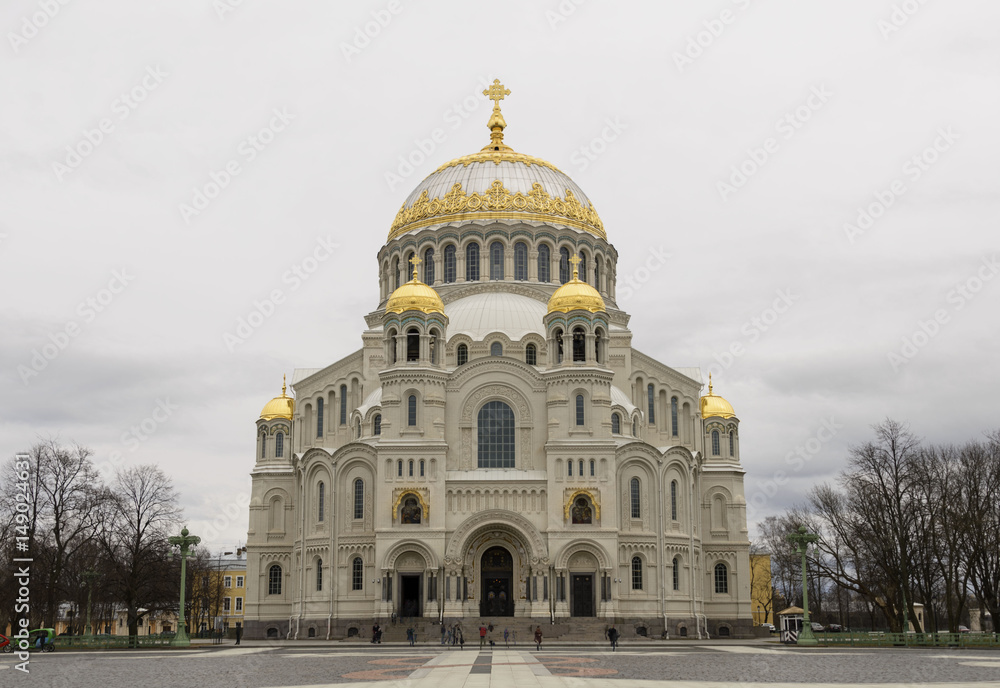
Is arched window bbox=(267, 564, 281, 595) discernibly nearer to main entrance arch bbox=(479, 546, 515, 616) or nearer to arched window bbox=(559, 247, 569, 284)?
main entrance arch bbox=(479, 546, 515, 616)

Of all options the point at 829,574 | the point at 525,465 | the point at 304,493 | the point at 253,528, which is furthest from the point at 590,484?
the point at 253,528

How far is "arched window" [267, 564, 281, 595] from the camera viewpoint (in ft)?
198

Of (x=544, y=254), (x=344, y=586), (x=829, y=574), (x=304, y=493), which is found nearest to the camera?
(x=829, y=574)

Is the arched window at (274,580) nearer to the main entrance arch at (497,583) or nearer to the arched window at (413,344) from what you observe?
the main entrance arch at (497,583)

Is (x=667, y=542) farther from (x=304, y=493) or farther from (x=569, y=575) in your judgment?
(x=304, y=493)

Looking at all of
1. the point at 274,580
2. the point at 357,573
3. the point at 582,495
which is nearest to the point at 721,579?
the point at 582,495

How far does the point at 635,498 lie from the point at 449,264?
1869 cm

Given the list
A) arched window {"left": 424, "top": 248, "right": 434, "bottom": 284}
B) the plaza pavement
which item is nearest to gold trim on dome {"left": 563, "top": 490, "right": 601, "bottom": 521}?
the plaza pavement

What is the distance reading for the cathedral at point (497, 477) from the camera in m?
52.0

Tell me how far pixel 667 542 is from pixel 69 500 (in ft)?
92.0

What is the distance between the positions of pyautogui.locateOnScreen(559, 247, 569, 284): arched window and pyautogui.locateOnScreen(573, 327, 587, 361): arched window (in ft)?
33.5

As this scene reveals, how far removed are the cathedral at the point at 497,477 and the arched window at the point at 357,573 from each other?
7 cm

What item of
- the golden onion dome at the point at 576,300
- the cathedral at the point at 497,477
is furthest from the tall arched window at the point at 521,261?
the golden onion dome at the point at 576,300

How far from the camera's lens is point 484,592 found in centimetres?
5312
